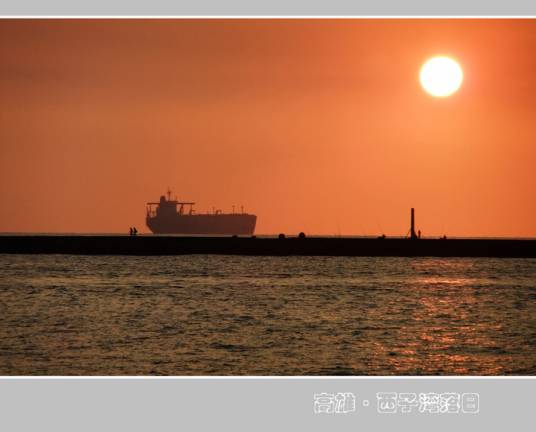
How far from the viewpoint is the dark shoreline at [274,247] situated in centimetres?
12169

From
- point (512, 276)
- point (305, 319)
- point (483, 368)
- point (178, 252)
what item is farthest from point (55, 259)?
point (483, 368)

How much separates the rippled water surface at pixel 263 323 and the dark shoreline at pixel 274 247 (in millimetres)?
35251

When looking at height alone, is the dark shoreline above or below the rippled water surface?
above

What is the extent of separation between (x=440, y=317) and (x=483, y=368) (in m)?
16.4

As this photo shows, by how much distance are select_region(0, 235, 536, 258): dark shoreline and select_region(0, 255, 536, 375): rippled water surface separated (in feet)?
116

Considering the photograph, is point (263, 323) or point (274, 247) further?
point (274, 247)

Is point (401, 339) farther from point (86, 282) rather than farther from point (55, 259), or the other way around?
point (55, 259)

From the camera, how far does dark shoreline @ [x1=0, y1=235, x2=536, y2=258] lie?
12169 centimetres

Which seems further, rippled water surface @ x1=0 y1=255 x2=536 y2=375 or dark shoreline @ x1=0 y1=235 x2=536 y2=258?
dark shoreline @ x1=0 y1=235 x2=536 y2=258

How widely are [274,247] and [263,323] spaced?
78045mm

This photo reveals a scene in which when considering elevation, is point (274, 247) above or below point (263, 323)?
above

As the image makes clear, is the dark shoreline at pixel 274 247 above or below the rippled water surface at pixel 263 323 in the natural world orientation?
above

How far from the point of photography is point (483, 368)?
109 feet

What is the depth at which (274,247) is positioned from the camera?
12356 cm
